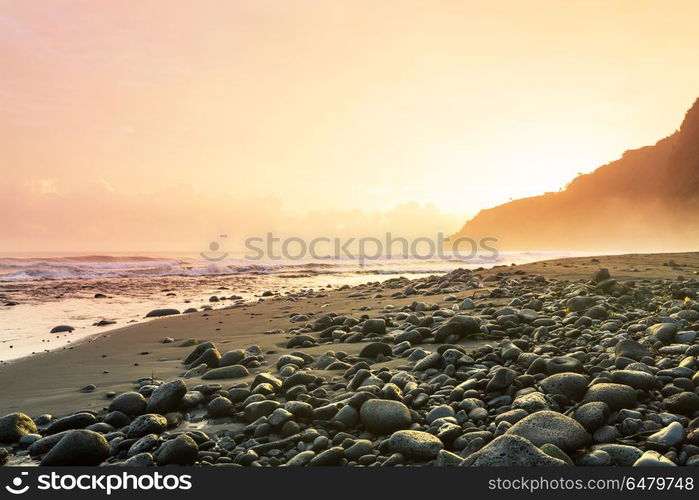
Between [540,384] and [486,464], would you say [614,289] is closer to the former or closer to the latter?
[540,384]

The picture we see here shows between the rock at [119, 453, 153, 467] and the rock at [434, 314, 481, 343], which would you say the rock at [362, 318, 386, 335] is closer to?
the rock at [434, 314, 481, 343]

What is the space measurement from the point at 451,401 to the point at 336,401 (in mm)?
1011

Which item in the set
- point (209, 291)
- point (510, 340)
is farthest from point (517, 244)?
point (510, 340)

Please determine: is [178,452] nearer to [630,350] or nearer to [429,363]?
[429,363]

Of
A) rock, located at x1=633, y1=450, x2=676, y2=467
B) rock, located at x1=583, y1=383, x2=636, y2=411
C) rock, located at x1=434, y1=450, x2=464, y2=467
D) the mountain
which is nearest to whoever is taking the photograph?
rock, located at x1=633, y1=450, x2=676, y2=467

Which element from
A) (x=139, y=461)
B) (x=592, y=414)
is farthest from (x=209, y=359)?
(x=592, y=414)

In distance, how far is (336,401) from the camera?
418 centimetres

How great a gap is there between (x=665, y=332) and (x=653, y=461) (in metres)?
2.74

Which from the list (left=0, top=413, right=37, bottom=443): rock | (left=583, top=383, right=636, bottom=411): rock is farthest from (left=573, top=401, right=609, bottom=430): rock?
(left=0, top=413, right=37, bottom=443): rock

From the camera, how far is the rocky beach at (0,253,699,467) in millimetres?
3146

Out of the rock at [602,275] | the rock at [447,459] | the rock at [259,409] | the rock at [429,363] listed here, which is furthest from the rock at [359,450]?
the rock at [602,275]

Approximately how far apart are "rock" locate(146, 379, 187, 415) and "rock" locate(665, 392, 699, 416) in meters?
4.08

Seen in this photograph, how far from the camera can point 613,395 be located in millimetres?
3484

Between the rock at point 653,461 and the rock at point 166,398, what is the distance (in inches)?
146
